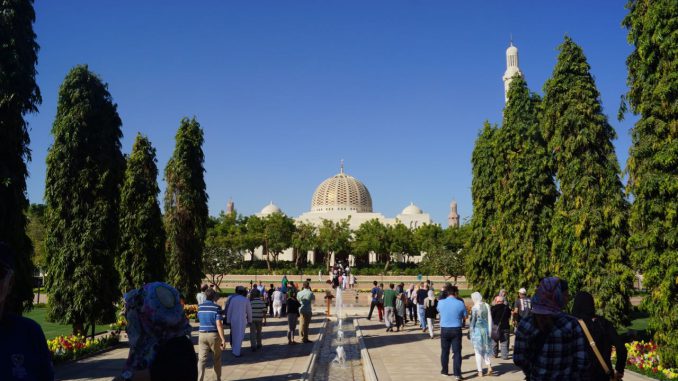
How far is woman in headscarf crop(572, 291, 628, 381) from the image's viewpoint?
5091 millimetres

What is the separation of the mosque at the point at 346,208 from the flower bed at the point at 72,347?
70510mm

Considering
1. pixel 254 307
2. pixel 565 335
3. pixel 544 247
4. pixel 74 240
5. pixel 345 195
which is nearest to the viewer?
pixel 565 335

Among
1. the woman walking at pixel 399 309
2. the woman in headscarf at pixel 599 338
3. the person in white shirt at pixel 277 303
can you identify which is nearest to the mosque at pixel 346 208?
the person in white shirt at pixel 277 303

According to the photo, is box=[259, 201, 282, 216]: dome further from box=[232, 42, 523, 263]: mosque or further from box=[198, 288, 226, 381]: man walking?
box=[198, 288, 226, 381]: man walking

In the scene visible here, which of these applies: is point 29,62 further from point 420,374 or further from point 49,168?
point 420,374

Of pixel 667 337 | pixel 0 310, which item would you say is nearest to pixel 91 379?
pixel 0 310

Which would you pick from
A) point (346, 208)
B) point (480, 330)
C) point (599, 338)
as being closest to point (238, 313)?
point (480, 330)

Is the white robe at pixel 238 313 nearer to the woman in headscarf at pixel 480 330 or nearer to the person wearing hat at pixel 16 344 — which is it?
the woman in headscarf at pixel 480 330

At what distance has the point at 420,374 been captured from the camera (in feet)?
35.0

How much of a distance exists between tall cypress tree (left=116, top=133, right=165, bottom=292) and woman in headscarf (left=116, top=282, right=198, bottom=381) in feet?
60.7

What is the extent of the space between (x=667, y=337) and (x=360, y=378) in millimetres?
6457

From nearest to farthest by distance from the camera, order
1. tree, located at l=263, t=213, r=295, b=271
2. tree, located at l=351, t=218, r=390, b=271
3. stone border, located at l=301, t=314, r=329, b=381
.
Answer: stone border, located at l=301, t=314, r=329, b=381 → tree, located at l=263, t=213, r=295, b=271 → tree, located at l=351, t=218, r=390, b=271

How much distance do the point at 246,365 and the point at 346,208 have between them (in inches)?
3418

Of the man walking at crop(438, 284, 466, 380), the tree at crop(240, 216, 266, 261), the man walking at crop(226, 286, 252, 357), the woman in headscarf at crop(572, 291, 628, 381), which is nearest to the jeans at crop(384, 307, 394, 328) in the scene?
the man walking at crop(226, 286, 252, 357)
